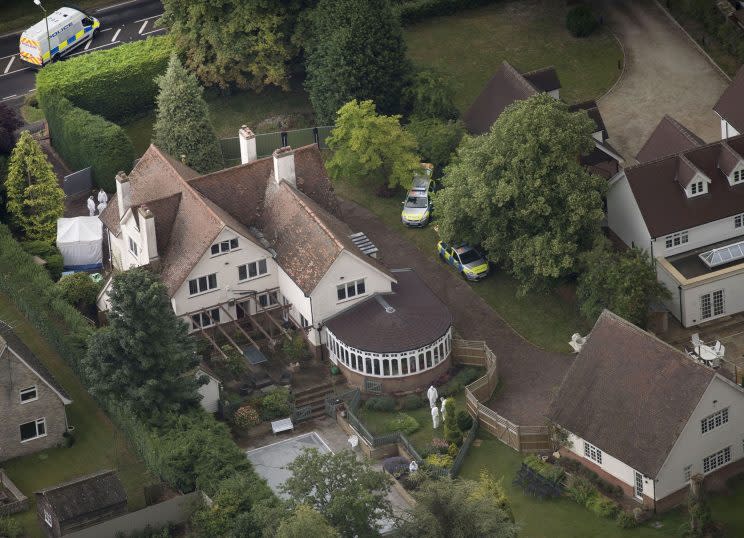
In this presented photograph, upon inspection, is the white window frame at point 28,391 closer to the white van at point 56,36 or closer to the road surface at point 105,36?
the road surface at point 105,36

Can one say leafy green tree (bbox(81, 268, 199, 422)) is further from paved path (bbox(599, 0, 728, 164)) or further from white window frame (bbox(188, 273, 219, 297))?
paved path (bbox(599, 0, 728, 164))

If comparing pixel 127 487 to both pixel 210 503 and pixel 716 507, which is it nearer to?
pixel 210 503

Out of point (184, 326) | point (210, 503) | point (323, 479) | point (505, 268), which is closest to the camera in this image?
point (323, 479)

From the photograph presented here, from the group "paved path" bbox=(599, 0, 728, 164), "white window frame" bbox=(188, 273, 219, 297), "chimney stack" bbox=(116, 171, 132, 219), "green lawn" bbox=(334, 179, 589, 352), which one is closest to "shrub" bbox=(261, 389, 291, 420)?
"white window frame" bbox=(188, 273, 219, 297)

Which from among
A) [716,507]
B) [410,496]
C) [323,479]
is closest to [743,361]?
[716,507]

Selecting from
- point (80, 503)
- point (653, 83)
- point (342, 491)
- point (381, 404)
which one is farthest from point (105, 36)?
point (342, 491)

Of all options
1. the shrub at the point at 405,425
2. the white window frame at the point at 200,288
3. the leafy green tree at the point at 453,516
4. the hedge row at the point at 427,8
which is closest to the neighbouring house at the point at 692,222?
the shrub at the point at 405,425
